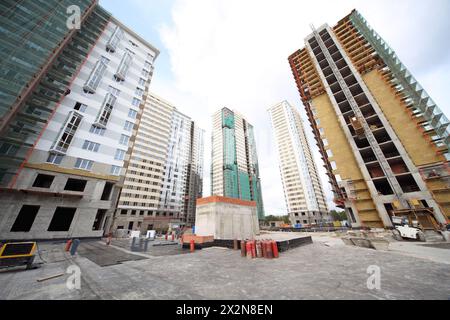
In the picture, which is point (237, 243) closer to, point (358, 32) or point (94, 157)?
point (94, 157)

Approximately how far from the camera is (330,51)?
129ft

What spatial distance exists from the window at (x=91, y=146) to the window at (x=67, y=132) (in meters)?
1.63

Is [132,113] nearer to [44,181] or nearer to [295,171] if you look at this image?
[44,181]

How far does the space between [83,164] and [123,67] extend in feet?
65.6

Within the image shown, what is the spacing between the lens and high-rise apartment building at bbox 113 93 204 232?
5125cm

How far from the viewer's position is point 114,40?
31.2 m

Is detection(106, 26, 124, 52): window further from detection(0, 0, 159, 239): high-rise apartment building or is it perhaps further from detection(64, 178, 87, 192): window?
detection(64, 178, 87, 192): window

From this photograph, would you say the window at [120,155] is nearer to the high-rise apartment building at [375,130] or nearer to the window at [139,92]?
the window at [139,92]

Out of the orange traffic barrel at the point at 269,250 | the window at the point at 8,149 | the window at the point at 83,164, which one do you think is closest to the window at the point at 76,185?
the window at the point at 83,164

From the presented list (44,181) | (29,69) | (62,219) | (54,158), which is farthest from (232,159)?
(29,69)

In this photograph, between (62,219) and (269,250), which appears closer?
(269,250)

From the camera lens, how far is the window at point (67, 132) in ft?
67.6

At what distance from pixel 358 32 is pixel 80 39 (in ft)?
187
